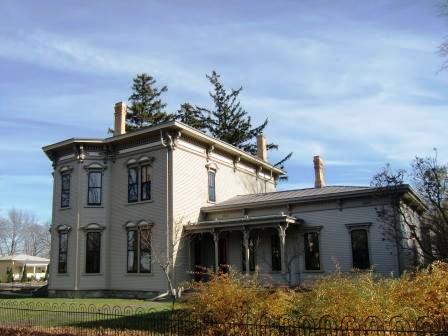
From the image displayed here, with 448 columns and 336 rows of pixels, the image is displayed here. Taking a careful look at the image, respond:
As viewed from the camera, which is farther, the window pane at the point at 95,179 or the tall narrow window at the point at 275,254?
the window pane at the point at 95,179

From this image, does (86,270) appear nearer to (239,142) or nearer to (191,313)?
(191,313)

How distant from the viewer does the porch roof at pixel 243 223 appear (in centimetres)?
2208

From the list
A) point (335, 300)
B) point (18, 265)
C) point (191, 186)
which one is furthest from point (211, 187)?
point (18, 265)

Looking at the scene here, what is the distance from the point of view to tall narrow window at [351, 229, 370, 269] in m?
21.6

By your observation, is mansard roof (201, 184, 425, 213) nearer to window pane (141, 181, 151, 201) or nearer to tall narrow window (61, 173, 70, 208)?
window pane (141, 181, 151, 201)

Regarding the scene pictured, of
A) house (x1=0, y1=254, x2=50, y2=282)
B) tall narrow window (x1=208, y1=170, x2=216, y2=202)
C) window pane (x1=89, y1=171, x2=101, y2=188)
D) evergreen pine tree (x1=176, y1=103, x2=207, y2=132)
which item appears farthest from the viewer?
house (x1=0, y1=254, x2=50, y2=282)

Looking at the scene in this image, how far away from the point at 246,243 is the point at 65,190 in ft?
37.9

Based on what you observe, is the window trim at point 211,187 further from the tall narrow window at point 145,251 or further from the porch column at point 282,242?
the porch column at point 282,242

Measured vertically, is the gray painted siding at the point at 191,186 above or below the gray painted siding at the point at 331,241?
above

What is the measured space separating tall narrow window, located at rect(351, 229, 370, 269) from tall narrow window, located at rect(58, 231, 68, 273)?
15600mm

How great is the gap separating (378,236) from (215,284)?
1250cm

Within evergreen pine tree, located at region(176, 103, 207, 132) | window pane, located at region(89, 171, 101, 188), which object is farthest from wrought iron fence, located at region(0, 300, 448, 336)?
evergreen pine tree, located at region(176, 103, 207, 132)

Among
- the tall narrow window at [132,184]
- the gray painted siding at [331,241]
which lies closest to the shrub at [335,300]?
the gray painted siding at [331,241]

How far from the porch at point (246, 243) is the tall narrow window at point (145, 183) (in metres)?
2.85
